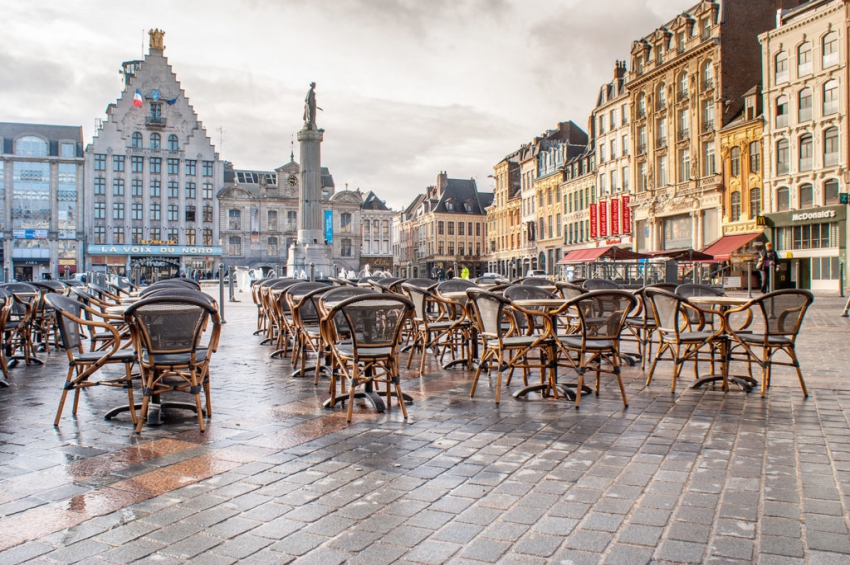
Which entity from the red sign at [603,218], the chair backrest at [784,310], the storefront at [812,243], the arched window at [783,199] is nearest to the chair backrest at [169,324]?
the chair backrest at [784,310]

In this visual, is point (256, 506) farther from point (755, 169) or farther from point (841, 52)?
point (755, 169)

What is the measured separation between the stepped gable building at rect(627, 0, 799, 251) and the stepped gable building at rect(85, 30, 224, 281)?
4811cm

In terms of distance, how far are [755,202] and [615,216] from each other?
40.6 feet

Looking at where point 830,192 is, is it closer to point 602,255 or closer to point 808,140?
point 808,140

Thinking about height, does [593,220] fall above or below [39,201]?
below

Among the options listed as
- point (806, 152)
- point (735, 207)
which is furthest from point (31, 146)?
point (806, 152)

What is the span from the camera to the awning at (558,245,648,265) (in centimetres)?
2764

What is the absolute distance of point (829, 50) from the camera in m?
33.0

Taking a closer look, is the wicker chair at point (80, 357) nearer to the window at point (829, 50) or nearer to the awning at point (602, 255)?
the awning at point (602, 255)

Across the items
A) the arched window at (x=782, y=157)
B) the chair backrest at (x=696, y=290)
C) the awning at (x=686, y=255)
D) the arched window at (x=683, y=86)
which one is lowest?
the chair backrest at (x=696, y=290)

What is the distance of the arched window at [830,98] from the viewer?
32.8m

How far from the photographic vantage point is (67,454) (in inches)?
185

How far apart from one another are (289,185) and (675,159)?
51.1 meters

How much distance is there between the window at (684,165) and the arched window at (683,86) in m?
3.20
